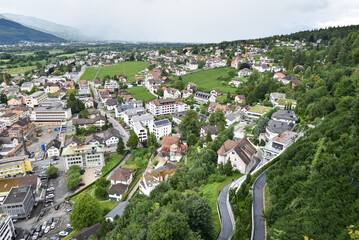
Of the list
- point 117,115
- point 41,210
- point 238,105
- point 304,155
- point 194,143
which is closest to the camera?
point 304,155

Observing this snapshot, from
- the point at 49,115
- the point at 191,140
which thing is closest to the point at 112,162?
the point at 191,140

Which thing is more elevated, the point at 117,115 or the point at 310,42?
the point at 310,42

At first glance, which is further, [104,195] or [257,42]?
[257,42]

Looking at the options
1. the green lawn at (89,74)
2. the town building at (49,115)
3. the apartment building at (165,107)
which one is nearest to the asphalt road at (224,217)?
the apartment building at (165,107)

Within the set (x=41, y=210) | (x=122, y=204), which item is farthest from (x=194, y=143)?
(x=41, y=210)

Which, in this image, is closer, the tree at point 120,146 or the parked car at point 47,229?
the parked car at point 47,229

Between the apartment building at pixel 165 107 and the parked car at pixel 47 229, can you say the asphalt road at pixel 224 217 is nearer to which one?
the parked car at pixel 47 229

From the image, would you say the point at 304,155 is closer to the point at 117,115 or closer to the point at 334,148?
the point at 334,148
